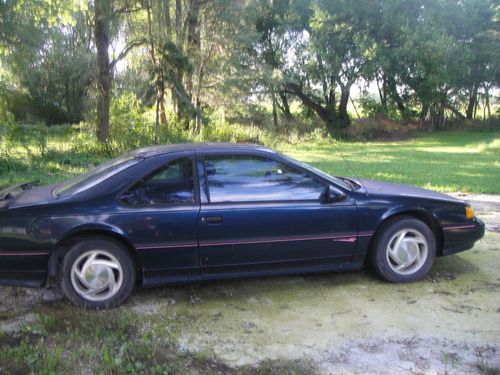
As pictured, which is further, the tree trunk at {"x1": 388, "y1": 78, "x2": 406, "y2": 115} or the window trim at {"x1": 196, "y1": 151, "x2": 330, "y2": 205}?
the tree trunk at {"x1": 388, "y1": 78, "x2": 406, "y2": 115}

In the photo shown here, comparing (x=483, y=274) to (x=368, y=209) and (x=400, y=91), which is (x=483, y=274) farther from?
(x=400, y=91)

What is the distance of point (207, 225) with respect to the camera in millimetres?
3947

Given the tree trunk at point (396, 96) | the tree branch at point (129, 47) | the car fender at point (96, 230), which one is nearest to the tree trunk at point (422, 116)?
the tree trunk at point (396, 96)

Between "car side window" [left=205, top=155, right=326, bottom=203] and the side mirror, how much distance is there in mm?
49

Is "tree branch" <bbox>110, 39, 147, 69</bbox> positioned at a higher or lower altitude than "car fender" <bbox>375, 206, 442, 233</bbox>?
higher

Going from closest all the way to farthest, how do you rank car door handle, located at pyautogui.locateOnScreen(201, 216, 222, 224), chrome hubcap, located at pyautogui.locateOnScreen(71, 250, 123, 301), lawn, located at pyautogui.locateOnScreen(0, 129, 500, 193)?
chrome hubcap, located at pyautogui.locateOnScreen(71, 250, 123, 301) → car door handle, located at pyautogui.locateOnScreen(201, 216, 222, 224) → lawn, located at pyautogui.locateOnScreen(0, 129, 500, 193)

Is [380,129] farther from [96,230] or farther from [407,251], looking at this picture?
[96,230]

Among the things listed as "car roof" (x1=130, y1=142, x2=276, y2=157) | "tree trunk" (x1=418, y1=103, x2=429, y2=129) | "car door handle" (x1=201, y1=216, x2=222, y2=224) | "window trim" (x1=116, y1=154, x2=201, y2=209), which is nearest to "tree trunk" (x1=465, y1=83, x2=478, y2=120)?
"tree trunk" (x1=418, y1=103, x2=429, y2=129)

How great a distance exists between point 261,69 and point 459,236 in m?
23.9

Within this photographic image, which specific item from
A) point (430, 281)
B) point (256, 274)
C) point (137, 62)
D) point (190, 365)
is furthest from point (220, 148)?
point (137, 62)

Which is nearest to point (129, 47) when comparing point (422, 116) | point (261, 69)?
point (261, 69)

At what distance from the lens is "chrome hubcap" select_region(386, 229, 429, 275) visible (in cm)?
448

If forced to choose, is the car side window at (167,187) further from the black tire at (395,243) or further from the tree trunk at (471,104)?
the tree trunk at (471,104)

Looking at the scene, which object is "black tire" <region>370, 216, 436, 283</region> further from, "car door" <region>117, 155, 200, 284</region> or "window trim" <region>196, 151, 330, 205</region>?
"car door" <region>117, 155, 200, 284</region>
